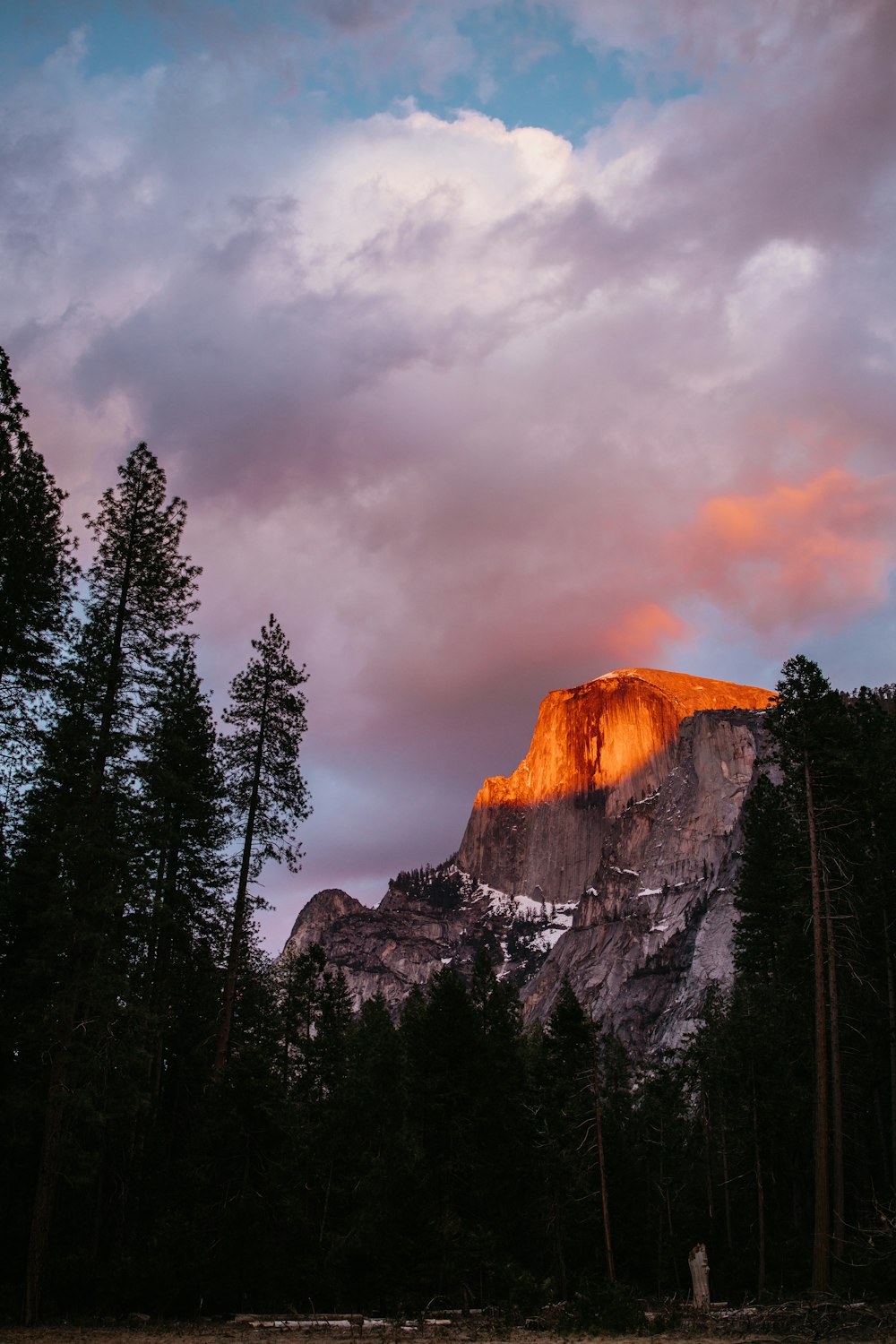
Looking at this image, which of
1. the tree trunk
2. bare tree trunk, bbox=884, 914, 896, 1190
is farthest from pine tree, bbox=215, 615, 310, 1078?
bare tree trunk, bbox=884, 914, 896, 1190

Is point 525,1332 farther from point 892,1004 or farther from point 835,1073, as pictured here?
point 892,1004

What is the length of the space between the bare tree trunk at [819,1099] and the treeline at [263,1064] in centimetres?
8

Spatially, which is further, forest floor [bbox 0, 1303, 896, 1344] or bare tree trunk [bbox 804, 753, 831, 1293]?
bare tree trunk [bbox 804, 753, 831, 1293]

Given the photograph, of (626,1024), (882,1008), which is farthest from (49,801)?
(626,1024)

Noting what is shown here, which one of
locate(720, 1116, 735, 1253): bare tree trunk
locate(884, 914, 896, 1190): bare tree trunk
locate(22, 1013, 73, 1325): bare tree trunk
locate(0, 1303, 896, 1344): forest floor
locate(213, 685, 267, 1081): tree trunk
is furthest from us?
locate(720, 1116, 735, 1253): bare tree trunk

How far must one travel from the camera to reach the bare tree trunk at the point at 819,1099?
18.9 m

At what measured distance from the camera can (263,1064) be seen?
20.5 metres

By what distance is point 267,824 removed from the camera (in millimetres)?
24828

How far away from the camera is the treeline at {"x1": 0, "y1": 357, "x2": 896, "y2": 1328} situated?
61.2ft

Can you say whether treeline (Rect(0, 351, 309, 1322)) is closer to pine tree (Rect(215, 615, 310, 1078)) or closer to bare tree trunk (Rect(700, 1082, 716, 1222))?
pine tree (Rect(215, 615, 310, 1078))

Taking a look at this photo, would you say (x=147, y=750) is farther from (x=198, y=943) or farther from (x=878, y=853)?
(x=878, y=853)

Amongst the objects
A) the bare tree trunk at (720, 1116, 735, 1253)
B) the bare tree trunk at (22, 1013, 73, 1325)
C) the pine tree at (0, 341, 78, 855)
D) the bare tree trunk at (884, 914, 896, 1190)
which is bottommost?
the bare tree trunk at (720, 1116, 735, 1253)

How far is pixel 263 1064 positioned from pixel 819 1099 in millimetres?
12121

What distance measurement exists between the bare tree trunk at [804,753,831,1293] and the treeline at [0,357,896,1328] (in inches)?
3.2
